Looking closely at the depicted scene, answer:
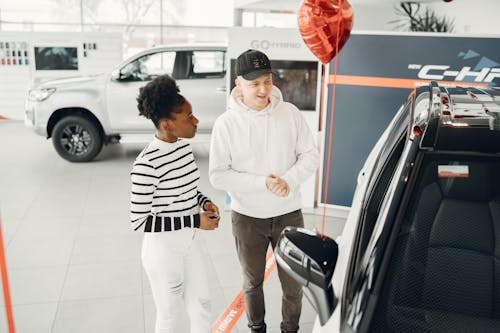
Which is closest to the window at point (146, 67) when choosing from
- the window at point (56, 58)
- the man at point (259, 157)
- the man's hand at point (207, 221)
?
the window at point (56, 58)

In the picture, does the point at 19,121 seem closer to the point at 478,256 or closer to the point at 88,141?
the point at 88,141

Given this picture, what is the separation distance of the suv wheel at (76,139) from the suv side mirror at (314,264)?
585 cm

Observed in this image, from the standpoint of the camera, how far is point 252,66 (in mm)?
2211

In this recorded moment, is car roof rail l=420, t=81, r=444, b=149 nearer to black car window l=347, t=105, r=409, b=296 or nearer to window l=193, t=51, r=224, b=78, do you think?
black car window l=347, t=105, r=409, b=296

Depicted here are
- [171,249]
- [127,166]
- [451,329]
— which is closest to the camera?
[451,329]

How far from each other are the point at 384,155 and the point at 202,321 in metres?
1.13

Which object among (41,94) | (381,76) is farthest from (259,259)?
(41,94)

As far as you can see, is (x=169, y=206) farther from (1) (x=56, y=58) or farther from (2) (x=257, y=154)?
(1) (x=56, y=58)

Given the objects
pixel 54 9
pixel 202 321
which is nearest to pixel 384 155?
pixel 202 321

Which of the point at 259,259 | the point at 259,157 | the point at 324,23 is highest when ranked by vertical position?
the point at 324,23

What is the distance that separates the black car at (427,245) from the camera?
1300 mm

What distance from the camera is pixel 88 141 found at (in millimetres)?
6875

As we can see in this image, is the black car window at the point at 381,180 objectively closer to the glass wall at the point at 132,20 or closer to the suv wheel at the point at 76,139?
the suv wheel at the point at 76,139

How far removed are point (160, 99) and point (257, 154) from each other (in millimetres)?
567
